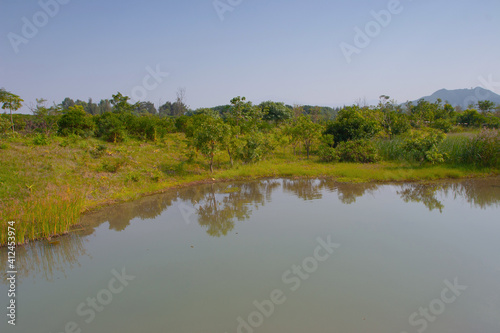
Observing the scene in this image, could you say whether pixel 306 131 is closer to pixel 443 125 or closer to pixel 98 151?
pixel 98 151

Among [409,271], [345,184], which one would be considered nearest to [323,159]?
[345,184]

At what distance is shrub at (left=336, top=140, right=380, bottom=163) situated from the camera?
13.1 meters

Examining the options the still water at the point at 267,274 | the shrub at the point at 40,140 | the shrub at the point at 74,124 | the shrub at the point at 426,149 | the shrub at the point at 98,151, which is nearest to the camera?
the still water at the point at 267,274

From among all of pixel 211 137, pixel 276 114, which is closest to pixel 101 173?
pixel 211 137

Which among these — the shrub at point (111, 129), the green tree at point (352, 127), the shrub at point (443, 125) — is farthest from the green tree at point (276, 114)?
the shrub at point (111, 129)

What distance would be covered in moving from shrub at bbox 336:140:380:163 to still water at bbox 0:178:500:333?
526 centimetres

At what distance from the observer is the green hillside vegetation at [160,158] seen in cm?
765

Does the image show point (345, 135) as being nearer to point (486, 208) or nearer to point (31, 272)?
point (486, 208)

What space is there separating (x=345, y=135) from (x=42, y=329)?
44.9 ft

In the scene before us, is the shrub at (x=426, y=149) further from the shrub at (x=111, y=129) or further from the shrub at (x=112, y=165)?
the shrub at (x=111, y=129)

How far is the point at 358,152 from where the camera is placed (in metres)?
13.2

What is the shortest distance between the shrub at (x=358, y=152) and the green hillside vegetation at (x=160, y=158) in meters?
0.04

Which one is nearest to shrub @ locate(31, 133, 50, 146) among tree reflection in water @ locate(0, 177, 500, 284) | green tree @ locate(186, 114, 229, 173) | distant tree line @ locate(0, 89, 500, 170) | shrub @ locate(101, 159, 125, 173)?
distant tree line @ locate(0, 89, 500, 170)

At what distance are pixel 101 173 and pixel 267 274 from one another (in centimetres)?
746
